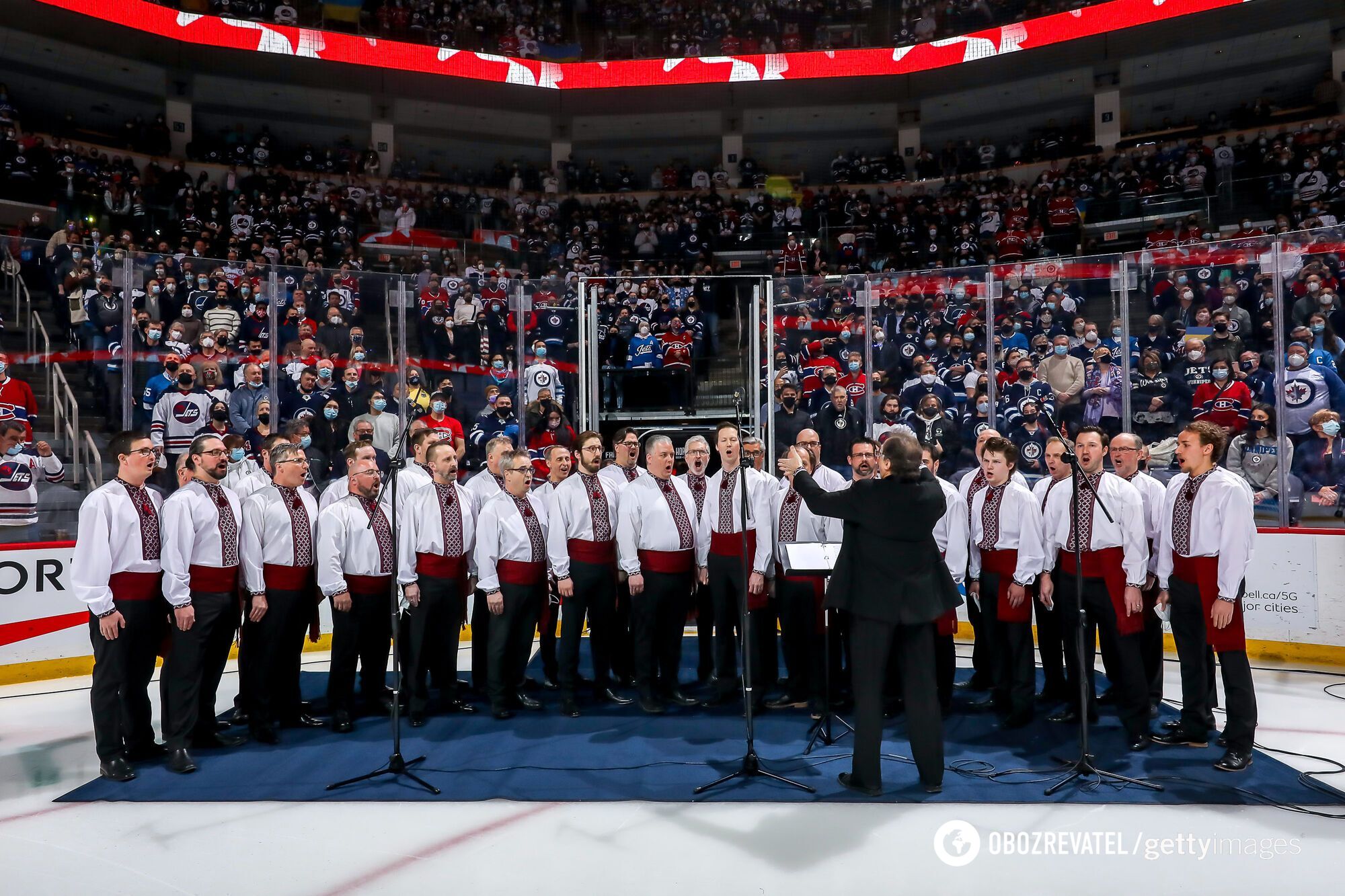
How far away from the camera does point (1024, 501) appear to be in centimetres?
583

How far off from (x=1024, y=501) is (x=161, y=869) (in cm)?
499

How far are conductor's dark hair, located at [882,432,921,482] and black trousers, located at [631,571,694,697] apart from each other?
2326 millimetres

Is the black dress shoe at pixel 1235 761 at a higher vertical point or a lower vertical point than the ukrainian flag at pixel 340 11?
lower

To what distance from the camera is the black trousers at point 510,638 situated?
20.2 feet

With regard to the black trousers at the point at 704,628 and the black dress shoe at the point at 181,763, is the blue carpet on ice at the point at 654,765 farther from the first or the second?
the black trousers at the point at 704,628

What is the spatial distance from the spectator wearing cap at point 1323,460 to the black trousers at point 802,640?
444cm

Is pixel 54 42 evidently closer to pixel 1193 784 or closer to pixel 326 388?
pixel 326 388

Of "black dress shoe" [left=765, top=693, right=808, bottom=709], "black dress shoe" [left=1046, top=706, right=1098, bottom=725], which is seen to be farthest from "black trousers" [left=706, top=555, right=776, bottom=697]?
"black dress shoe" [left=1046, top=706, right=1098, bottom=725]

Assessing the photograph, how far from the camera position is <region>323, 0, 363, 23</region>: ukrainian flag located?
73.1 ft

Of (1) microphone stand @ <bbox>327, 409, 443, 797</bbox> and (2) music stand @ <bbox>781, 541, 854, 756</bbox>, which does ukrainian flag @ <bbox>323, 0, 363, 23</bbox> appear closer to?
(1) microphone stand @ <bbox>327, 409, 443, 797</bbox>

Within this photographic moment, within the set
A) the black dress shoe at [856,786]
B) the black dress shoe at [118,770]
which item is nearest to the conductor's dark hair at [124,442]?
the black dress shoe at [118,770]

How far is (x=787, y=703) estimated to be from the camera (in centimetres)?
635

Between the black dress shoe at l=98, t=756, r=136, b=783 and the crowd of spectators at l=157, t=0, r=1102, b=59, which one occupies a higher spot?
the crowd of spectators at l=157, t=0, r=1102, b=59

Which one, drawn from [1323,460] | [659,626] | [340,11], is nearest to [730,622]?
[659,626]
